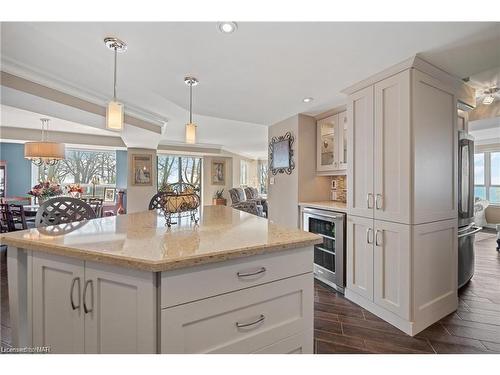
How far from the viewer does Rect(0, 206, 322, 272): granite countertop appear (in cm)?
95

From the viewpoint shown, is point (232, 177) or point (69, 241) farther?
point (232, 177)

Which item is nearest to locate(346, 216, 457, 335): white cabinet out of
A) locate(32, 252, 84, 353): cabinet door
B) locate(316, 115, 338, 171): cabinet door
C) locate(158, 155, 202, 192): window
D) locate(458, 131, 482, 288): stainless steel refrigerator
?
locate(458, 131, 482, 288): stainless steel refrigerator

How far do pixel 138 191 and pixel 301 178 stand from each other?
4545mm

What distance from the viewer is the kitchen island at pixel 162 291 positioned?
93 cm

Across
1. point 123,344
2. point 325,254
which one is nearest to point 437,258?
point 325,254

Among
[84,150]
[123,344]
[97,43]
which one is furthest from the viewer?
[84,150]

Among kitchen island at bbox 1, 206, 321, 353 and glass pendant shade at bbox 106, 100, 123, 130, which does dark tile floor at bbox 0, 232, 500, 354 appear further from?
glass pendant shade at bbox 106, 100, 123, 130

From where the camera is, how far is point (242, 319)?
1061mm

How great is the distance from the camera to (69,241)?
115 centimetres

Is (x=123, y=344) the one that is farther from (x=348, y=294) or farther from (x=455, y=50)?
(x=455, y=50)

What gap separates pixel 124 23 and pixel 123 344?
173 centimetres

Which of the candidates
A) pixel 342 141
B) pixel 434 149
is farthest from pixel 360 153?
pixel 342 141

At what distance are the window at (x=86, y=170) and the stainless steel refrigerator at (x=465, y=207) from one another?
780 cm

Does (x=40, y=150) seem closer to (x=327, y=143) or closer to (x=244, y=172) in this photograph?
(x=327, y=143)
